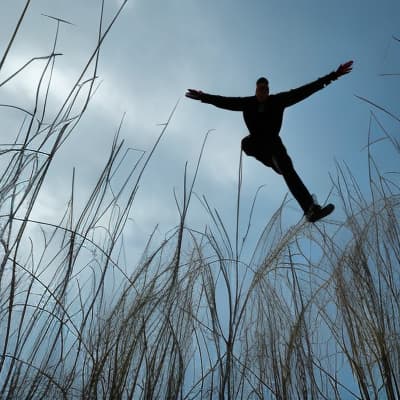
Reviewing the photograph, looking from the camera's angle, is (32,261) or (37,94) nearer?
(37,94)

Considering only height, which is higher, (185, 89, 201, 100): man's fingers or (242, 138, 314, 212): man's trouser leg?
(185, 89, 201, 100): man's fingers

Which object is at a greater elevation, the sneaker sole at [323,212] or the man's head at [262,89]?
the man's head at [262,89]

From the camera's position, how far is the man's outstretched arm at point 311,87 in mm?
2246

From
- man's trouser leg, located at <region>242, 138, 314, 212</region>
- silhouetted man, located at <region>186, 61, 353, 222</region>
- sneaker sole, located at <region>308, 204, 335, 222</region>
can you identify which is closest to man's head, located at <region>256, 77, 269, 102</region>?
silhouetted man, located at <region>186, 61, 353, 222</region>

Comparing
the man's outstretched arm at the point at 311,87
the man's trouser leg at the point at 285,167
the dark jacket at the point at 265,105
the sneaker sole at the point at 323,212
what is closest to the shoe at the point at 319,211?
the sneaker sole at the point at 323,212

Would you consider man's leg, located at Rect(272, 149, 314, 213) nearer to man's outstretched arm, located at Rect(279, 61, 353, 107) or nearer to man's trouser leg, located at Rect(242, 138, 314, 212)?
man's trouser leg, located at Rect(242, 138, 314, 212)

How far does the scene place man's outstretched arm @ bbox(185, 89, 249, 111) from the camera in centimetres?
242

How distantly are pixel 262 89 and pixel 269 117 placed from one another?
0.59 feet

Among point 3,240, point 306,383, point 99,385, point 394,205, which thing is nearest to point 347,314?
point 306,383

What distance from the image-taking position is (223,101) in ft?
8.09

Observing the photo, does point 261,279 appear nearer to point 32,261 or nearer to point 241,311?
point 241,311

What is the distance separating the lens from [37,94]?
1.00 metres

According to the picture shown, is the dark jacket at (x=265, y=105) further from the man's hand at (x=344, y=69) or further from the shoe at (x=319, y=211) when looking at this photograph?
the shoe at (x=319, y=211)

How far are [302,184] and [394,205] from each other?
0.96m
